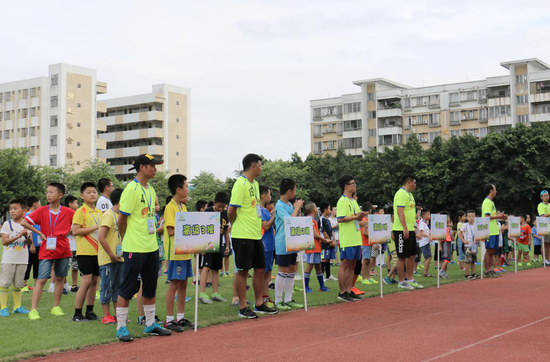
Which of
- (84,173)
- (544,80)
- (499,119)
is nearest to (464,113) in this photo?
(499,119)

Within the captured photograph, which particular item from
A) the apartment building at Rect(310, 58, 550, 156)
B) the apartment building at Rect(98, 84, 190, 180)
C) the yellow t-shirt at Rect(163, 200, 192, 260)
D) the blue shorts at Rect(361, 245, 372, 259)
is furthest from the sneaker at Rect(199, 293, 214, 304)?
the apartment building at Rect(98, 84, 190, 180)

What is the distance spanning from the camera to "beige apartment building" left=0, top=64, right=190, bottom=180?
8062cm

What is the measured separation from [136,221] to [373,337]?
315 centimetres

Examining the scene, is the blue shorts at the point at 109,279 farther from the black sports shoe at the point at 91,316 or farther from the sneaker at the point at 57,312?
the sneaker at the point at 57,312

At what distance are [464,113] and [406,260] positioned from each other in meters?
68.0

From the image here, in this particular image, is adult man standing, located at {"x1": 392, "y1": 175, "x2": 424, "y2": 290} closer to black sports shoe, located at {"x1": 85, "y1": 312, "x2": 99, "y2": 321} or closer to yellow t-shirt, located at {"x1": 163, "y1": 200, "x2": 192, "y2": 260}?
yellow t-shirt, located at {"x1": 163, "y1": 200, "x2": 192, "y2": 260}

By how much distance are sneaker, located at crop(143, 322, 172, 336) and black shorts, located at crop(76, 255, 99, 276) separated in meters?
1.80

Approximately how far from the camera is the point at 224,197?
40.0ft

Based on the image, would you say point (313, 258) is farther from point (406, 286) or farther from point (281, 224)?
point (281, 224)

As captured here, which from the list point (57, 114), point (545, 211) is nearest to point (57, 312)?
point (545, 211)

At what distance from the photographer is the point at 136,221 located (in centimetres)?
745

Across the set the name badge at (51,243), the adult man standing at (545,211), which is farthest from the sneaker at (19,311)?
the adult man standing at (545,211)

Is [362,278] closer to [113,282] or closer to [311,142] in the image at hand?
[113,282]

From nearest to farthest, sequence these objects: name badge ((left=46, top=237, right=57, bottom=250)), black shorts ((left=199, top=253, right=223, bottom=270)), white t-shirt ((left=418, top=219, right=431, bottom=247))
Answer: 1. name badge ((left=46, top=237, right=57, bottom=250))
2. black shorts ((left=199, top=253, right=223, bottom=270))
3. white t-shirt ((left=418, top=219, right=431, bottom=247))
